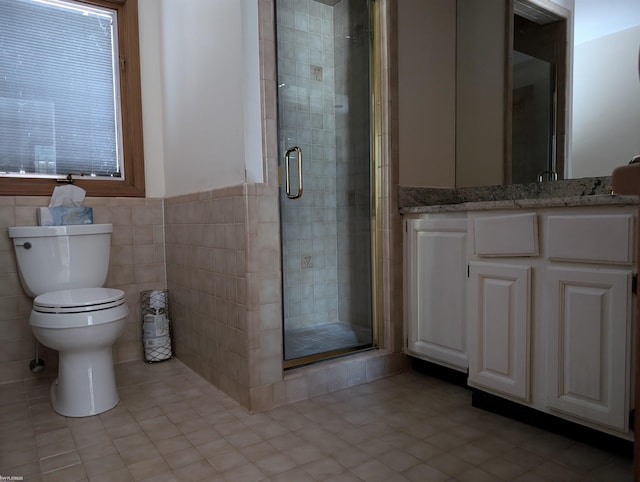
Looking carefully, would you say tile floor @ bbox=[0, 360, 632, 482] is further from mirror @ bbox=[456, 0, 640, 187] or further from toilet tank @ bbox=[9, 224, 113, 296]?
mirror @ bbox=[456, 0, 640, 187]

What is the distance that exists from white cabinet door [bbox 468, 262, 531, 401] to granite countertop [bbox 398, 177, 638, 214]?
250mm

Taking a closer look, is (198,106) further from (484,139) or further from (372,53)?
(484,139)

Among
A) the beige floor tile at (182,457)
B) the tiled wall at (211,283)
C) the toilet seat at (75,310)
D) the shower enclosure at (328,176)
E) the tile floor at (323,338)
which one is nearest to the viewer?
the beige floor tile at (182,457)

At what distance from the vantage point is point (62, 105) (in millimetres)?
2412

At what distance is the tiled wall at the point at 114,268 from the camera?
224cm

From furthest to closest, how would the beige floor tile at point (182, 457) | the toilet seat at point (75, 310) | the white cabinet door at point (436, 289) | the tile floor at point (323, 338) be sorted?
the tile floor at point (323, 338) → the white cabinet door at point (436, 289) → the toilet seat at point (75, 310) → the beige floor tile at point (182, 457)

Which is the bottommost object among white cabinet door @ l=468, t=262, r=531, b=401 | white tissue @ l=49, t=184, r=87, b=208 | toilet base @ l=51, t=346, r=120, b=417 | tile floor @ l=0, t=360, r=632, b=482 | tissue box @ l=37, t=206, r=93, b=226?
tile floor @ l=0, t=360, r=632, b=482

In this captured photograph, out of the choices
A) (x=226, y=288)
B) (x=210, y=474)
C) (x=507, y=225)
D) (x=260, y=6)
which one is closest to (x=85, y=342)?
(x=226, y=288)

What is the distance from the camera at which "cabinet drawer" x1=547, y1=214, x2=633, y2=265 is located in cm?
137

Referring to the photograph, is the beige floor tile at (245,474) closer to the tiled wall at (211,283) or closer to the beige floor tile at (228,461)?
the beige floor tile at (228,461)

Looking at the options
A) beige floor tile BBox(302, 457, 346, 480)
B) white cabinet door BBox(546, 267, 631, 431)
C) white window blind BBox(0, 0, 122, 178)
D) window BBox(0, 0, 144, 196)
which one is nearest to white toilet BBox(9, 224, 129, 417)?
window BBox(0, 0, 144, 196)

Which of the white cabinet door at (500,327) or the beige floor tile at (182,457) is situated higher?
the white cabinet door at (500,327)

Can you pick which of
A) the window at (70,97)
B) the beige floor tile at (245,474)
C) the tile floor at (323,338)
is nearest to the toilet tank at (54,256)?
the window at (70,97)

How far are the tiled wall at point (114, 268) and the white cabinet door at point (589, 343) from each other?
2144mm
